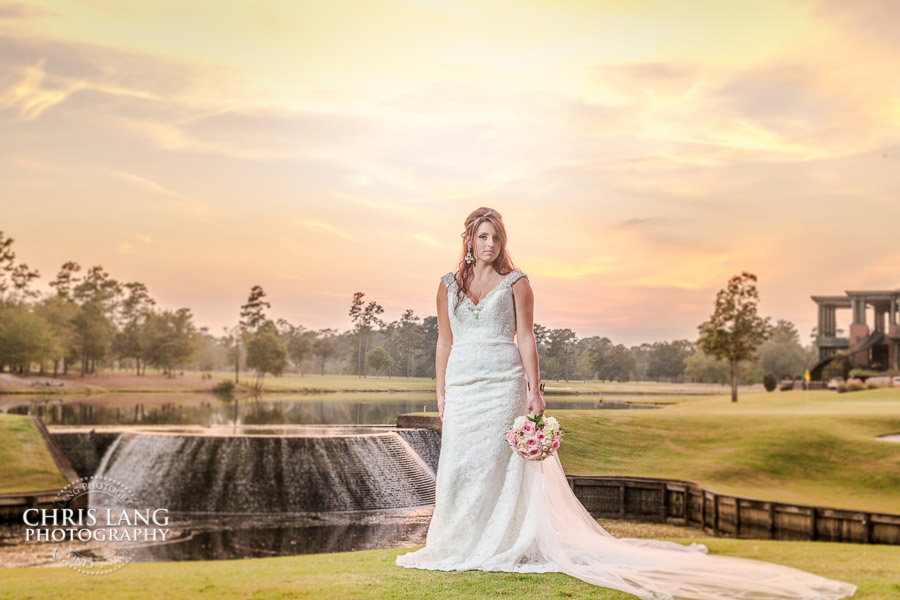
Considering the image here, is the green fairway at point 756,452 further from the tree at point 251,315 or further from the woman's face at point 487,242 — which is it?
the tree at point 251,315

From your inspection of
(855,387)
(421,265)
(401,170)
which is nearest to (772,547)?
(421,265)

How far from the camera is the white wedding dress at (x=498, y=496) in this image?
5.99m

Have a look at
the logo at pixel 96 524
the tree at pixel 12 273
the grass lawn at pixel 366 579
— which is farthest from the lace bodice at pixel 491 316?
the tree at pixel 12 273

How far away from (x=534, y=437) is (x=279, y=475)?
1248 cm

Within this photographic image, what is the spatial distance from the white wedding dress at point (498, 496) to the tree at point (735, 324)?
29061mm

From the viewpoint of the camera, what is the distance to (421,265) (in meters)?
17.8

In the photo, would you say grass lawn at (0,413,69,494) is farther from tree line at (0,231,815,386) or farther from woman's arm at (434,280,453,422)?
woman's arm at (434,280,453,422)

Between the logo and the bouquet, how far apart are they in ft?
32.6

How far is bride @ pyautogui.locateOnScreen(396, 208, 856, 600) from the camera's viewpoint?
6012 mm

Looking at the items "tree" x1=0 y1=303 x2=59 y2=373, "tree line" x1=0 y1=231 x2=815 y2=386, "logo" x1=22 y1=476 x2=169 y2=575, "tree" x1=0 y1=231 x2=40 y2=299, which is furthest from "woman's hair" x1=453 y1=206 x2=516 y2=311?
"tree" x1=0 y1=231 x2=40 y2=299

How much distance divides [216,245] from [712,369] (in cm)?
3105

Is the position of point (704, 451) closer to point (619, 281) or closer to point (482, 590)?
point (619, 281)

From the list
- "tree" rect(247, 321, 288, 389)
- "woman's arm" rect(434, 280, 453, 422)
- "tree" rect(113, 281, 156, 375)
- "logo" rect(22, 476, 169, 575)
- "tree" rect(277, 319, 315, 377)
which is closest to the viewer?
"woman's arm" rect(434, 280, 453, 422)

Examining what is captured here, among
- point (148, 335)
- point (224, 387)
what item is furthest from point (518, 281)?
point (148, 335)
